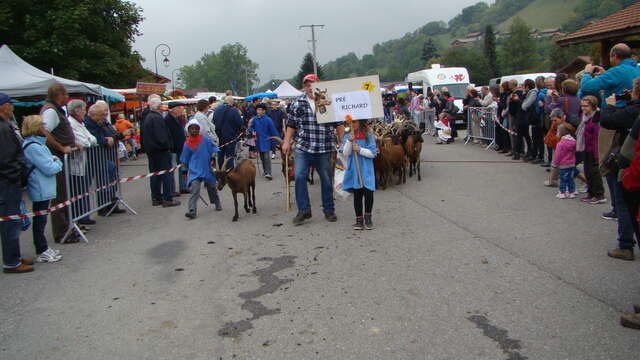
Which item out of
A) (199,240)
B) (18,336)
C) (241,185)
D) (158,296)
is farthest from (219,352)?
(241,185)

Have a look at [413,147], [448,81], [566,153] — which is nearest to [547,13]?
[448,81]

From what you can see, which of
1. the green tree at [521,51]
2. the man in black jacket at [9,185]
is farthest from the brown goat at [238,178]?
the green tree at [521,51]

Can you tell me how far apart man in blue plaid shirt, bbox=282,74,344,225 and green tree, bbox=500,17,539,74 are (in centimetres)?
11592

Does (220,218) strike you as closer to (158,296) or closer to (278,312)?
(158,296)

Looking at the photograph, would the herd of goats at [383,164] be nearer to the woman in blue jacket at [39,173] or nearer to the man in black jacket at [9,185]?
the woman in blue jacket at [39,173]

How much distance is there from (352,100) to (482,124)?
11606 millimetres

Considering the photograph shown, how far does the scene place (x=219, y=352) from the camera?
13.1 feet

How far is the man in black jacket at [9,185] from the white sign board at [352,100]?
3942mm

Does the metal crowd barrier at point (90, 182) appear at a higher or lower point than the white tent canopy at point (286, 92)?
lower

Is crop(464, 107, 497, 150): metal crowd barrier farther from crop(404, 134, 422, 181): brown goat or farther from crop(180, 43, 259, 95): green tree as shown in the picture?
crop(180, 43, 259, 95): green tree

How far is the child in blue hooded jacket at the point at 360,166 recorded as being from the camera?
732cm

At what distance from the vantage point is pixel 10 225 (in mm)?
6062

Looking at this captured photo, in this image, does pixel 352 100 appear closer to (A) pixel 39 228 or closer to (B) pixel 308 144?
(B) pixel 308 144

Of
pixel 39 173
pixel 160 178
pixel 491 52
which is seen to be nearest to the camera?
pixel 39 173
